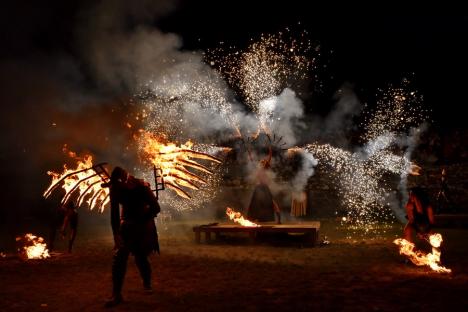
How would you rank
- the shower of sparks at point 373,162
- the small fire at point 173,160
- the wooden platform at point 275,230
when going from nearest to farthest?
1. the small fire at point 173,160
2. the wooden platform at point 275,230
3. the shower of sparks at point 373,162

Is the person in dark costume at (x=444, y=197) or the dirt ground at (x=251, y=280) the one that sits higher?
the person in dark costume at (x=444, y=197)

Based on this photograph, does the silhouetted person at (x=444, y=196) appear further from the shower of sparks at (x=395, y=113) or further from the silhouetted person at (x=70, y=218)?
the silhouetted person at (x=70, y=218)

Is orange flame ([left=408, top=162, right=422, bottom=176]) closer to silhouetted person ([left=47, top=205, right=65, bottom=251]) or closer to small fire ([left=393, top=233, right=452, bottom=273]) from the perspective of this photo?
small fire ([left=393, top=233, right=452, bottom=273])

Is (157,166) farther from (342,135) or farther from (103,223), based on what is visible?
(342,135)

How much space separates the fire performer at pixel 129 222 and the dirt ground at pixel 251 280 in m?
0.44

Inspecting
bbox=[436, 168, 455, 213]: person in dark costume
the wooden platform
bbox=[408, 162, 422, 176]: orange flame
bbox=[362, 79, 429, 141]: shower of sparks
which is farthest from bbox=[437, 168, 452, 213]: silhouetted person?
the wooden platform

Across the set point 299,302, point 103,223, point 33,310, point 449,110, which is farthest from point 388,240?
point 449,110

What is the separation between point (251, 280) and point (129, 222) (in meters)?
2.45

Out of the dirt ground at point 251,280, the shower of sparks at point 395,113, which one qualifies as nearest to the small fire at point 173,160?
the dirt ground at point 251,280

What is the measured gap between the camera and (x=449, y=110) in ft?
74.3

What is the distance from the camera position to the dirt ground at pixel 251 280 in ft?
19.9

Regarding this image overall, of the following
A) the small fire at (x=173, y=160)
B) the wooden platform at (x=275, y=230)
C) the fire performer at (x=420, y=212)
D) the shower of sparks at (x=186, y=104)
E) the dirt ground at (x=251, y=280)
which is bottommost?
the dirt ground at (x=251, y=280)

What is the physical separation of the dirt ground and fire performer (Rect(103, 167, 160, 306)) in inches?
17.4

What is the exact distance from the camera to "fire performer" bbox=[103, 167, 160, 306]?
597 centimetres
